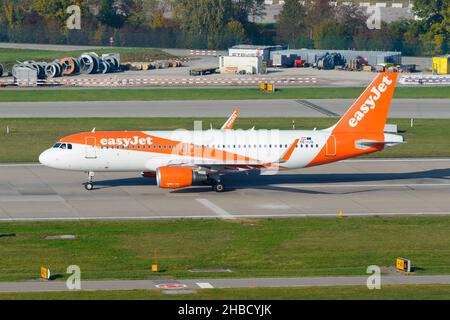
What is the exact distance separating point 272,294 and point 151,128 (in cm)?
5197

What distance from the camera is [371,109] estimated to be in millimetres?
64438

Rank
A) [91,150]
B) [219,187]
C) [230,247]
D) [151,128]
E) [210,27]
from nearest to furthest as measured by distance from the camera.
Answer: [230,247]
[91,150]
[219,187]
[151,128]
[210,27]

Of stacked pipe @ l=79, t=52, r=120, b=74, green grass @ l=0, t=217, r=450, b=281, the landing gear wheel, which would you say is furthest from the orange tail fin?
stacked pipe @ l=79, t=52, r=120, b=74

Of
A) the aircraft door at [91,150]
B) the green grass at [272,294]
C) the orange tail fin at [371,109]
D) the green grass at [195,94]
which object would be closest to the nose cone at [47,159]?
the aircraft door at [91,150]

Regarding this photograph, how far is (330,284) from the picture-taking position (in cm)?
4138

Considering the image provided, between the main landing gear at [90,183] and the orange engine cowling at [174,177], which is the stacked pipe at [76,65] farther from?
the orange engine cowling at [174,177]

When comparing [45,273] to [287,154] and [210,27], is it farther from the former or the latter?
[210,27]

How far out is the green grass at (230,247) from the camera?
45375 millimetres

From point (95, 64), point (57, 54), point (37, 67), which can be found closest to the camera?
point (37, 67)

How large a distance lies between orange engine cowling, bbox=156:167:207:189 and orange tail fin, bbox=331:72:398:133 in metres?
10.9

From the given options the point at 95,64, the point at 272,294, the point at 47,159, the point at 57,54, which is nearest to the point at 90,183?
the point at 47,159

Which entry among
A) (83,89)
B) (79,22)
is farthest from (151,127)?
(79,22)

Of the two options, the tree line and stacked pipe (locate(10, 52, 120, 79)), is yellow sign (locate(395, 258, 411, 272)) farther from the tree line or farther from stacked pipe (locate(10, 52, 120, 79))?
the tree line

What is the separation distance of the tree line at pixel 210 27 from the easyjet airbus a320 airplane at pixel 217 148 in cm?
10488
